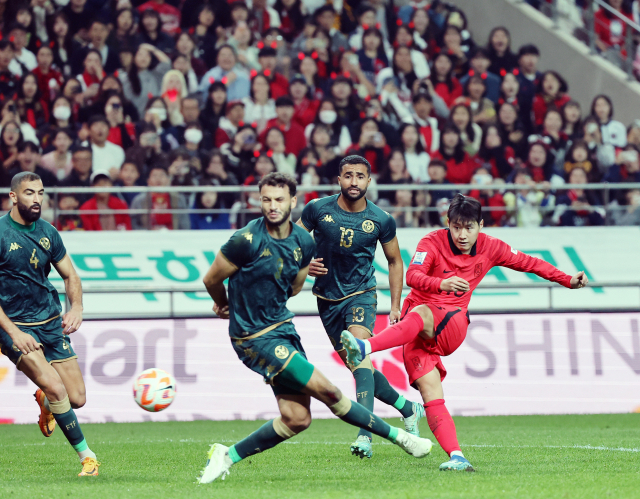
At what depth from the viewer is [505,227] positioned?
14.4 meters

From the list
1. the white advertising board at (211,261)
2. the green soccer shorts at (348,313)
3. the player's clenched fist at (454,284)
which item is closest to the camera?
the player's clenched fist at (454,284)

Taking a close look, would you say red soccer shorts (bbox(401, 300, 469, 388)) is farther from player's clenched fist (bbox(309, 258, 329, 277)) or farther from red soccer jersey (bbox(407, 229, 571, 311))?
player's clenched fist (bbox(309, 258, 329, 277))

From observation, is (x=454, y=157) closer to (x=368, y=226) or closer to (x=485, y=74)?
(x=485, y=74)

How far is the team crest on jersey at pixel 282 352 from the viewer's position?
6.21 meters

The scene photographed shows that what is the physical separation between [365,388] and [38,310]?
2783 millimetres

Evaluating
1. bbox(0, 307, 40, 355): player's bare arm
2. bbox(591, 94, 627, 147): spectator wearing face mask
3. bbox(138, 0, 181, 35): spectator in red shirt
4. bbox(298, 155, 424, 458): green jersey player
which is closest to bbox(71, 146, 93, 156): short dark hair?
bbox(138, 0, 181, 35): spectator in red shirt

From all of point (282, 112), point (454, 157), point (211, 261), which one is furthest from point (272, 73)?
point (211, 261)

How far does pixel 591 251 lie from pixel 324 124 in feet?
15.5

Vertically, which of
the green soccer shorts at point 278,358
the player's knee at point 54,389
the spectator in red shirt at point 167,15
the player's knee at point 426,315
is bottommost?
the player's knee at point 54,389

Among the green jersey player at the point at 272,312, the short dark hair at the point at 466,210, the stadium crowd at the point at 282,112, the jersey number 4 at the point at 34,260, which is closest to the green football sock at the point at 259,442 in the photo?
the green jersey player at the point at 272,312

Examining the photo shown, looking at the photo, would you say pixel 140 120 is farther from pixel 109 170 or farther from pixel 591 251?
pixel 591 251

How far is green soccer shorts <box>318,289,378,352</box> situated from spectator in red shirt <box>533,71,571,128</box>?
385 inches

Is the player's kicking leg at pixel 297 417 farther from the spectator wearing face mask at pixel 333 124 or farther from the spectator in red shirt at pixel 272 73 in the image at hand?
the spectator in red shirt at pixel 272 73

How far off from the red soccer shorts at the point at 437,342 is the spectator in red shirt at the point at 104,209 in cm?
764
